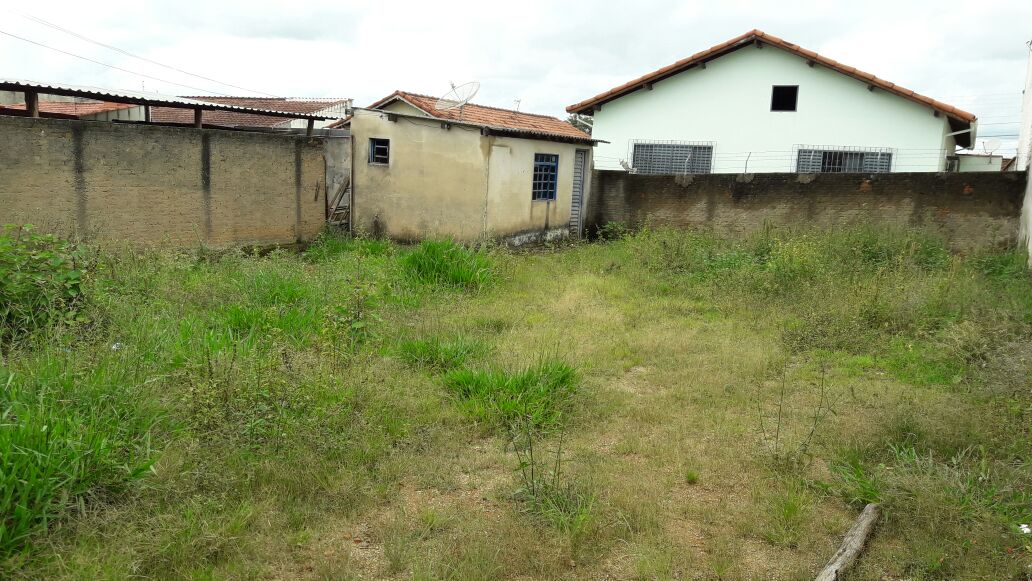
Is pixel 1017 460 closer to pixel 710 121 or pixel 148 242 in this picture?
pixel 148 242

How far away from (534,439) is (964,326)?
164 inches

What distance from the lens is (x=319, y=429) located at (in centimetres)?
431

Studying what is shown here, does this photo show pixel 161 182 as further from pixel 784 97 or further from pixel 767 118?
pixel 784 97

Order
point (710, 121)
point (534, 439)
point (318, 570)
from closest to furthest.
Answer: point (318, 570) → point (534, 439) → point (710, 121)

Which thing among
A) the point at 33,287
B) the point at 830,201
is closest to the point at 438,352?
the point at 33,287

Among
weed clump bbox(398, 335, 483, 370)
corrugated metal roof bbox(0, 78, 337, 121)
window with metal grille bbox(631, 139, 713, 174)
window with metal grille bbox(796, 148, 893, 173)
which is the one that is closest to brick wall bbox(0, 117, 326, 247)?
corrugated metal roof bbox(0, 78, 337, 121)

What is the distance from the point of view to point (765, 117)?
16625mm

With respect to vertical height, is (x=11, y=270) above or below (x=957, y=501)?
above

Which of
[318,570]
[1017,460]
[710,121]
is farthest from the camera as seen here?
[710,121]

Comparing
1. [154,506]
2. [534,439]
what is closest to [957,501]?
[534,439]

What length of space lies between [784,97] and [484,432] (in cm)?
1439

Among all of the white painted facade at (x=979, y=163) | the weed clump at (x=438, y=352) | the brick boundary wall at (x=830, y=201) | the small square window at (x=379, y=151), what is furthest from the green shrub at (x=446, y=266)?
the white painted facade at (x=979, y=163)

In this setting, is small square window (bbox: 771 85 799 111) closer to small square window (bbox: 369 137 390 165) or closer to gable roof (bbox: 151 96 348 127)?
small square window (bbox: 369 137 390 165)

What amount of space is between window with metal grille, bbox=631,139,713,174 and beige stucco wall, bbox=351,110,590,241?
5512 mm
